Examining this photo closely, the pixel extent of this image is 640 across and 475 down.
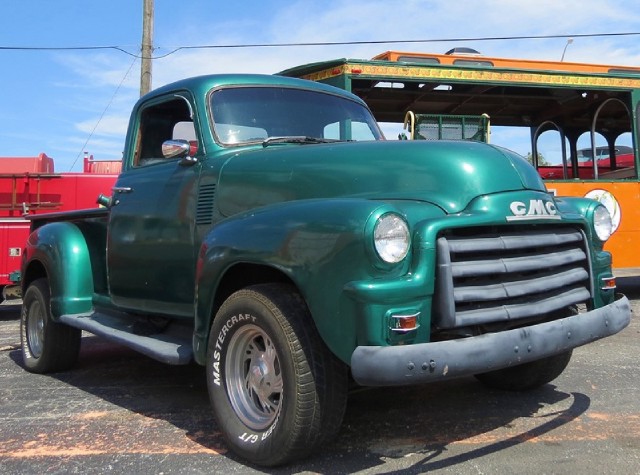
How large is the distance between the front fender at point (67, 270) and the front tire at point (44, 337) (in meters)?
0.30

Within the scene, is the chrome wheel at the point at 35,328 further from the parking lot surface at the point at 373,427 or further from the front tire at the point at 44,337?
the parking lot surface at the point at 373,427

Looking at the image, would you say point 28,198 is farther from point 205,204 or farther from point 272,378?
point 272,378

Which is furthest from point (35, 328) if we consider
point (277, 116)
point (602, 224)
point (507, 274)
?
point (602, 224)

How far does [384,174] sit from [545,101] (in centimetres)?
684

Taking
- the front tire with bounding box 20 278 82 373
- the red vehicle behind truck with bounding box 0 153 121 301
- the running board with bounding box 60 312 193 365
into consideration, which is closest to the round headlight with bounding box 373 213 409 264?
the running board with bounding box 60 312 193 365

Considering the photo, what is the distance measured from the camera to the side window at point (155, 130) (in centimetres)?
474

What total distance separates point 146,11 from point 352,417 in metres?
12.4

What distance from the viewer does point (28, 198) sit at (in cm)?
932

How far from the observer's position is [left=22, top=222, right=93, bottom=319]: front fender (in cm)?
518

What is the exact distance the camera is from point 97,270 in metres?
5.36

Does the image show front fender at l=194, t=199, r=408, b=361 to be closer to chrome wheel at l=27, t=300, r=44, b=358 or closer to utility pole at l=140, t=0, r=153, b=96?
chrome wheel at l=27, t=300, r=44, b=358

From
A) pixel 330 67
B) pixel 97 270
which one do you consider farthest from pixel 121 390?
pixel 330 67

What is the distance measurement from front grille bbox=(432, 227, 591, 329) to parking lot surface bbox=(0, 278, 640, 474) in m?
0.80

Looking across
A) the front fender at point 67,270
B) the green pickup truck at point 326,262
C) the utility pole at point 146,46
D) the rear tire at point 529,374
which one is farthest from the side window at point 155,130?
the utility pole at point 146,46
